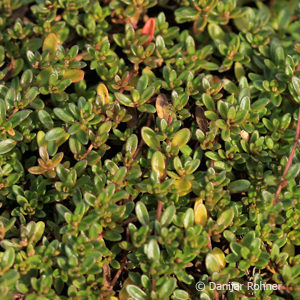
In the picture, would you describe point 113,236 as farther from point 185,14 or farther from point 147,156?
point 185,14

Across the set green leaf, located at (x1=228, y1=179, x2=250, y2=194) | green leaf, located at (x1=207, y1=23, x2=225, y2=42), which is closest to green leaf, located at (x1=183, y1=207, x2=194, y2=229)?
green leaf, located at (x1=228, y1=179, x2=250, y2=194)

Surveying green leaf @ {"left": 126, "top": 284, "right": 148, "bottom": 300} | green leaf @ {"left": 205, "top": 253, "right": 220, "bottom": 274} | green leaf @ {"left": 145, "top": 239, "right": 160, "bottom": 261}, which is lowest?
green leaf @ {"left": 126, "top": 284, "right": 148, "bottom": 300}

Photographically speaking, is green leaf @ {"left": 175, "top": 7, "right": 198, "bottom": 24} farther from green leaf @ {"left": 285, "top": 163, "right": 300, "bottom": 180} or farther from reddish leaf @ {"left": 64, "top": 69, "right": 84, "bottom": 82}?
green leaf @ {"left": 285, "top": 163, "right": 300, "bottom": 180}

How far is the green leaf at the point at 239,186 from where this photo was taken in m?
1.84

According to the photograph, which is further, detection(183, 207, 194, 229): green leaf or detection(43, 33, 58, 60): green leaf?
detection(43, 33, 58, 60): green leaf

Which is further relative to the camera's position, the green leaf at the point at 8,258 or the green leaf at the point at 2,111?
the green leaf at the point at 2,111

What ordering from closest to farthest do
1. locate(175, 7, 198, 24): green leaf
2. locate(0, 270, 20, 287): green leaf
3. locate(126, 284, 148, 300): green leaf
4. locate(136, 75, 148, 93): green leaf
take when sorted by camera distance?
locate(0, 270, 20, 287): green leaf < locate(126, 284, 148, 300): green leaf < locate(136, 75, 148, 93): green leaf < locate(175, 7, 198, 24): green leaf

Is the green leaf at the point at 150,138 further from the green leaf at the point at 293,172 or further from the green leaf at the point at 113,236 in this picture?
the green leaf at the point at 293,172

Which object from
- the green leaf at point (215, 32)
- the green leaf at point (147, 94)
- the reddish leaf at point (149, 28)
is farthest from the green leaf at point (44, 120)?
the green leaf at point (215, 32)

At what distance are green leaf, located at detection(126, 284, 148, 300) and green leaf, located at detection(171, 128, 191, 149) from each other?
0.65 m

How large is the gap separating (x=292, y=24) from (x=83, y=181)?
165cm

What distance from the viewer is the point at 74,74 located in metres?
2.14

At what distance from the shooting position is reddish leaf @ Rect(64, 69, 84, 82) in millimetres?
2131

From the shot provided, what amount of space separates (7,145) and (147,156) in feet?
2.10
